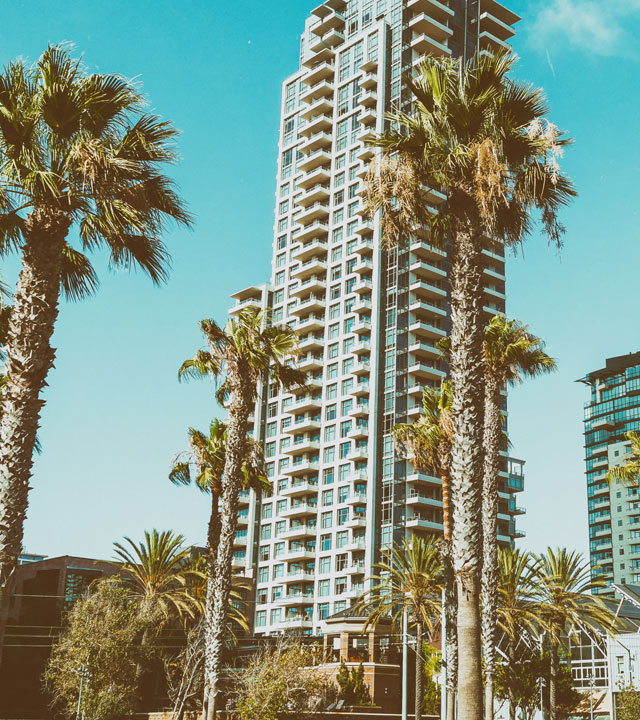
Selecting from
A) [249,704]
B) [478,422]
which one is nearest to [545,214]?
[478,422]

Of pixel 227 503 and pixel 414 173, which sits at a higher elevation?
pixel 414 173

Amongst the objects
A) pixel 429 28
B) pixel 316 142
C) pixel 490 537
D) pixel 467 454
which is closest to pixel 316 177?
Answer: pixel 316 142

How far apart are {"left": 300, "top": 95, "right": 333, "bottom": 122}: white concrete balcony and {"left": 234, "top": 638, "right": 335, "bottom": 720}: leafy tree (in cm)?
8548

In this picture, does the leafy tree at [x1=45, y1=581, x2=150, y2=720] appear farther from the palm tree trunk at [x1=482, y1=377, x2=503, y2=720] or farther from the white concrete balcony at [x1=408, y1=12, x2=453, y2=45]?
the white concrete balcony at [x1=408, y1=12, x2=453, y2=45]

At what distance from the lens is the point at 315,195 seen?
11356cm

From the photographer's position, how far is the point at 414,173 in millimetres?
18312

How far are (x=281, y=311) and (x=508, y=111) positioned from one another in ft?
328

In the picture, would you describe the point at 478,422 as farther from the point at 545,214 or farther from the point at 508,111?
the point at 508,111

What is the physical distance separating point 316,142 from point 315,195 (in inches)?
312

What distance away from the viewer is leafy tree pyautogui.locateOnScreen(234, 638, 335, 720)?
40500 mm

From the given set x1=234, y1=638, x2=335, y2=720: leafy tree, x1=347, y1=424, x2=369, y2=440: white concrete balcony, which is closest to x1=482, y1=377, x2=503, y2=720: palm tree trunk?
x1=234, y1=638, x2=335, y2=720: leafy tree

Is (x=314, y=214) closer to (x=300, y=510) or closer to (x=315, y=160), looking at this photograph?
(x=315, y=160)

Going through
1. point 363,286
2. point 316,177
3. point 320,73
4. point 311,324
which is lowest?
point 311,324

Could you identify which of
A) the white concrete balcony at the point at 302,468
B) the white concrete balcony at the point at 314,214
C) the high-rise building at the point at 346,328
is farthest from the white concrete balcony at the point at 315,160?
the white concrete balcony at the point at 302,468
